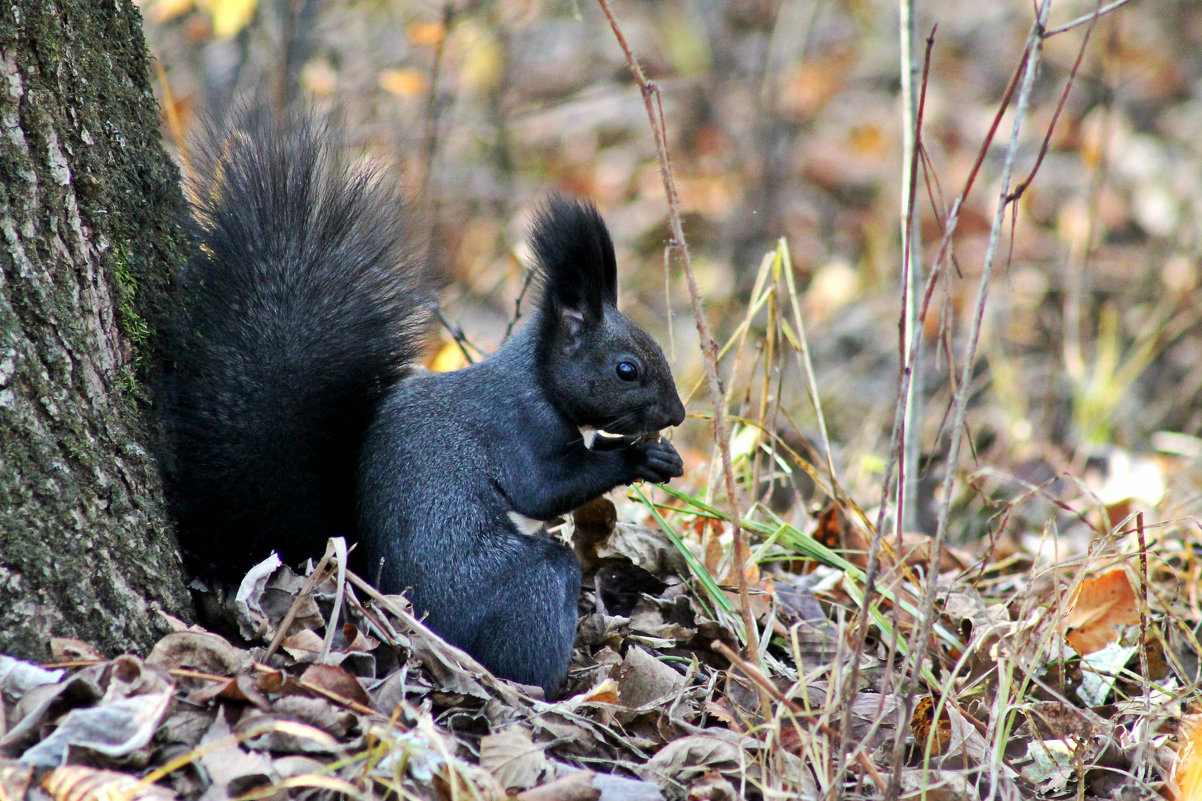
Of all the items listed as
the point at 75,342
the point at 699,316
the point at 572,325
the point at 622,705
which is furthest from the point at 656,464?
the point at 75,342

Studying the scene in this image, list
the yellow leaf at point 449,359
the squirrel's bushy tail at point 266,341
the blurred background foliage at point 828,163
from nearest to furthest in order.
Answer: the squirrel's bushy tail at point 266,341
the yellow leaf at point 449,359
the blurred background foliage at point 828,163

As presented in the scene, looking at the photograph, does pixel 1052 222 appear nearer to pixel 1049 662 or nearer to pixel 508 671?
pixel 1049 662

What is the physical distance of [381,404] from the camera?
7.73 feet

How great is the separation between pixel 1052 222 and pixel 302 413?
5521 millimetres

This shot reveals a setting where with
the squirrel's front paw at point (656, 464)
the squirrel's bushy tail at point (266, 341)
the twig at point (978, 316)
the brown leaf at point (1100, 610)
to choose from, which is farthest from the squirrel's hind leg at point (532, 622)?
the brown leaf at point (1100, 610)

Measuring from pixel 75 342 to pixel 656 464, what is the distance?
1163 millimetres

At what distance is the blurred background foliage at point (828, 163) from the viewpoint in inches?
187

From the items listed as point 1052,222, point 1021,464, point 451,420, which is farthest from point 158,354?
point 1052,222

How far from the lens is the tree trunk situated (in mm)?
1688

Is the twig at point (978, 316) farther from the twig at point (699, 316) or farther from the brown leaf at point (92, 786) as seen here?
the brown leaf at point (92, 786)

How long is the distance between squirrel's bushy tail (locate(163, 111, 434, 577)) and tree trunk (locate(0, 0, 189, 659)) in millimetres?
95

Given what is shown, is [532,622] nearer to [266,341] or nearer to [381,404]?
[381,404]

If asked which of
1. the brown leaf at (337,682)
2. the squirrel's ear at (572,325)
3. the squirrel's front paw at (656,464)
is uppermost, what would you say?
the squirrel's ear at (572,325)

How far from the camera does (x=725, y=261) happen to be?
6.40 meters
